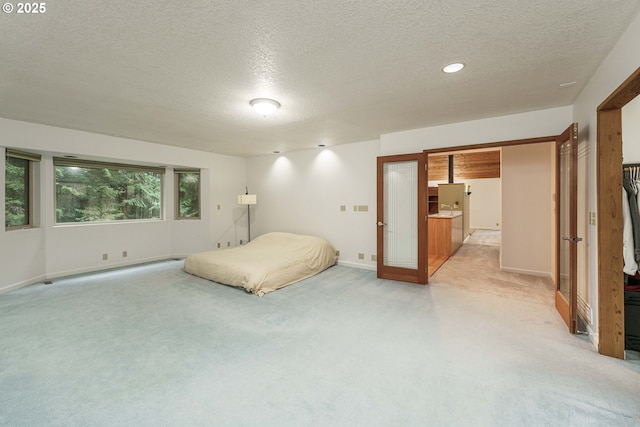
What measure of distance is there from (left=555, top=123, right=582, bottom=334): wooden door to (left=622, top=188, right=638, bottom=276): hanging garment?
0.98ft

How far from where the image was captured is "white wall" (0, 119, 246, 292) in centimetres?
394

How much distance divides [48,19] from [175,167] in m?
4.58

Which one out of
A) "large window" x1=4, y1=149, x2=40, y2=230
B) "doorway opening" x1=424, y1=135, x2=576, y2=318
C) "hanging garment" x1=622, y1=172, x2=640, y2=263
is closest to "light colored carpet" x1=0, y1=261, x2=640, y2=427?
"hanging garment" x1=622, y1=172, x2=640, y2=263

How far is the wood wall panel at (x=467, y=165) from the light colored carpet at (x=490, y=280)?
3.72 metres

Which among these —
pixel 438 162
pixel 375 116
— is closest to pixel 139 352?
pixel 375 116

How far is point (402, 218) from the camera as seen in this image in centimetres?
450

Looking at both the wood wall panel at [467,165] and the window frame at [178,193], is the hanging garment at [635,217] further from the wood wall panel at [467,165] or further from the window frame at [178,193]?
the window frame at [178,193]

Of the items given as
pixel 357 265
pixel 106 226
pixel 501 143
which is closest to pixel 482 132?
pixel 501 143

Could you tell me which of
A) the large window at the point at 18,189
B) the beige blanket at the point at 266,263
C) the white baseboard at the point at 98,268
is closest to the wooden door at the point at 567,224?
the beige blanket at the point at 266,263

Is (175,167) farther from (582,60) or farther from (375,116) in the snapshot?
(582,60)

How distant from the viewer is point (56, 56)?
213 cm

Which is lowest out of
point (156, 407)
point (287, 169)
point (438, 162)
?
point (156, 407)

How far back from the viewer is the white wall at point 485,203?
36.9 feet

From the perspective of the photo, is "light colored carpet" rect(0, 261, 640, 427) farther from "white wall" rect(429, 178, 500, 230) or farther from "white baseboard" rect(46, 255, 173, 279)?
"white wall" rect(429, 178, 500, 230)
